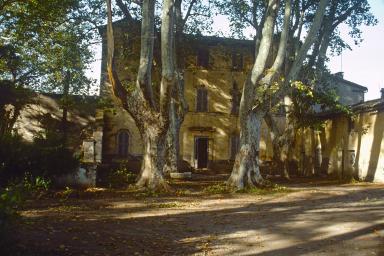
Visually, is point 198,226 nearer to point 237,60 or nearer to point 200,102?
point 200,102

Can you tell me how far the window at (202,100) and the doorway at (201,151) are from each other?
7.49ft

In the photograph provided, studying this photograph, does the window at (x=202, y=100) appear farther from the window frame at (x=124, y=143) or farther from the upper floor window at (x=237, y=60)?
the window frame at (x=124, y=143)

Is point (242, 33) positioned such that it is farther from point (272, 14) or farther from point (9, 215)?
point (9, 215)

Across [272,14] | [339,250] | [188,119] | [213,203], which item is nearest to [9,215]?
[339,250]

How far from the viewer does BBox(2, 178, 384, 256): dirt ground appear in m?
6.43

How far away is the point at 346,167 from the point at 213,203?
42.1ft

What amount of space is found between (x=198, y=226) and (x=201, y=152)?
21.4 meters

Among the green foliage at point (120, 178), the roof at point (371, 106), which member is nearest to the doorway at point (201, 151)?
the roof at point (371, 106)

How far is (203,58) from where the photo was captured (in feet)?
102

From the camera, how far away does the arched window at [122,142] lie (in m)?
28.2

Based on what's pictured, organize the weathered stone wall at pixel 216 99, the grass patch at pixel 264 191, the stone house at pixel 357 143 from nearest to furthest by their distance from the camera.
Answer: the grass patch at pixel 264 191 < the stone house at pixel 357 143 < the weathered stone wall at pixel 216 99

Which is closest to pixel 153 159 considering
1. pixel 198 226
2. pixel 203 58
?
pixel 198 226

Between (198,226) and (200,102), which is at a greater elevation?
(200,102)

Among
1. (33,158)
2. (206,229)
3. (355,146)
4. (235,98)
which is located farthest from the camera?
(235,98)
